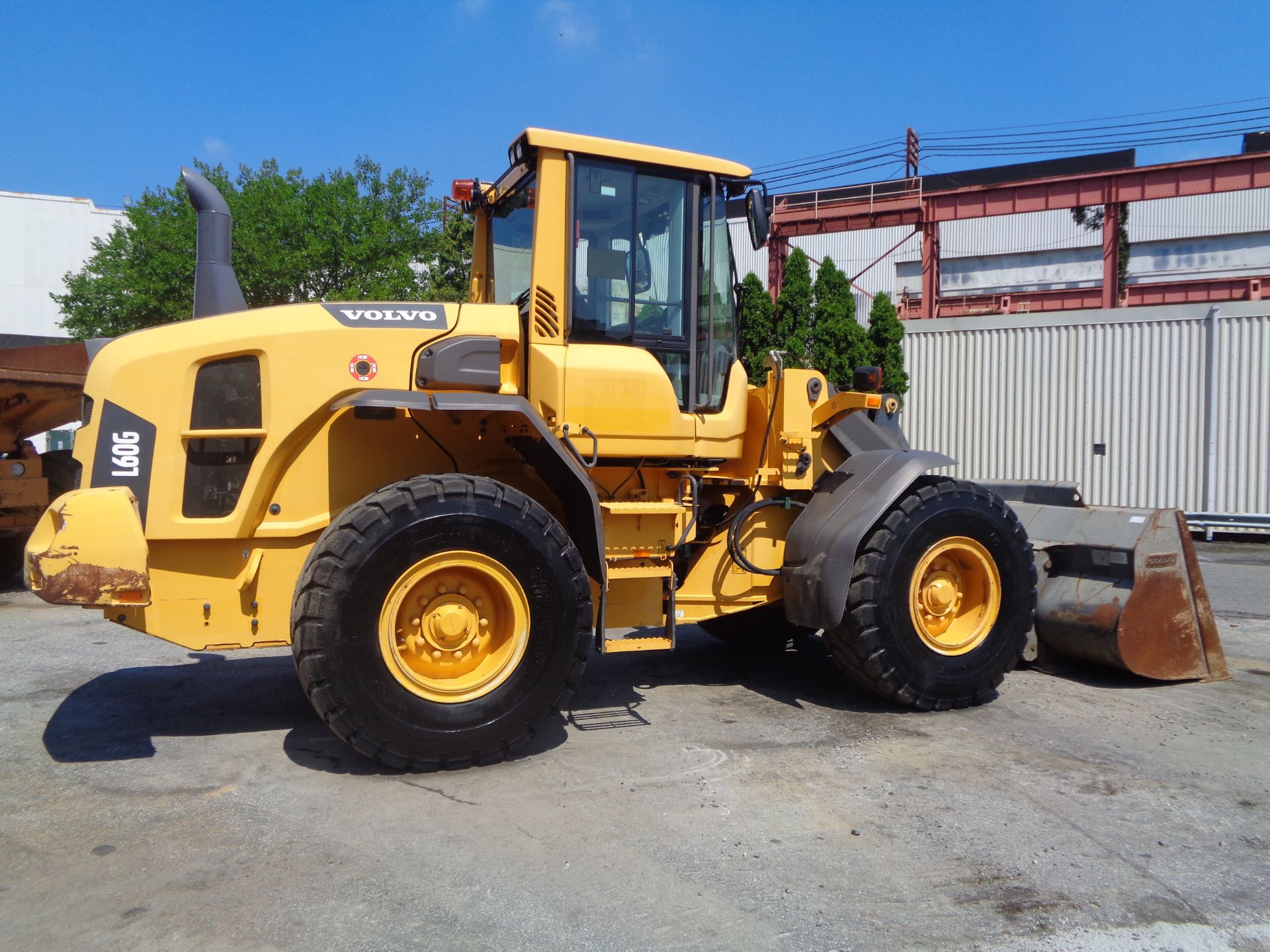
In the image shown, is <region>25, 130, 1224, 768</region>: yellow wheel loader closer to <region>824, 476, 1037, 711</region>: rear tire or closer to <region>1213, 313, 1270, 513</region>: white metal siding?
<region>824, 476, 1037, 711</region>: rear tire

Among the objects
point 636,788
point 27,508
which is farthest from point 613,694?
point 27,508

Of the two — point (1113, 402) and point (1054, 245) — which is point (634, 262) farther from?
point (1054, 245)

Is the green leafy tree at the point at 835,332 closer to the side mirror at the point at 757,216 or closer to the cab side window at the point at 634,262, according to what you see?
the side mirror at the point at 757,216

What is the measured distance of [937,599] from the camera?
5.75m

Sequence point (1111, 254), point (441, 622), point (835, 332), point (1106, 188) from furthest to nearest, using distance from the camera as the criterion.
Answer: point (1111, 254) → point (1106, 188) → point (835, 332) → point (441, 622)

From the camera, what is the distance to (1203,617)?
630 centimetres

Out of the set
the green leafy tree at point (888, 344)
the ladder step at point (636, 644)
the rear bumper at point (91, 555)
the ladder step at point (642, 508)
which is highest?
the green leafy tree at point (888, 344)

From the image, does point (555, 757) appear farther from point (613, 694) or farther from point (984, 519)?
point (984, 519)

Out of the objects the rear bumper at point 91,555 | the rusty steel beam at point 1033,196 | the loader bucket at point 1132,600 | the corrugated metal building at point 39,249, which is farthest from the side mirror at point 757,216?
the corrugated metal building at point 39,249

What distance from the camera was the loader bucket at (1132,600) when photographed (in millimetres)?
6062

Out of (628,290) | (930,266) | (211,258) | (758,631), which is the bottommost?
(758,631)

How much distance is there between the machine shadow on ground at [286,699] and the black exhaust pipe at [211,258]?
2.16m

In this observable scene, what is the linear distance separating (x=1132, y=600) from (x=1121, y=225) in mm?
24283

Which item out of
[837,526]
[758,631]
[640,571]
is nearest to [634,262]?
[640,571]
